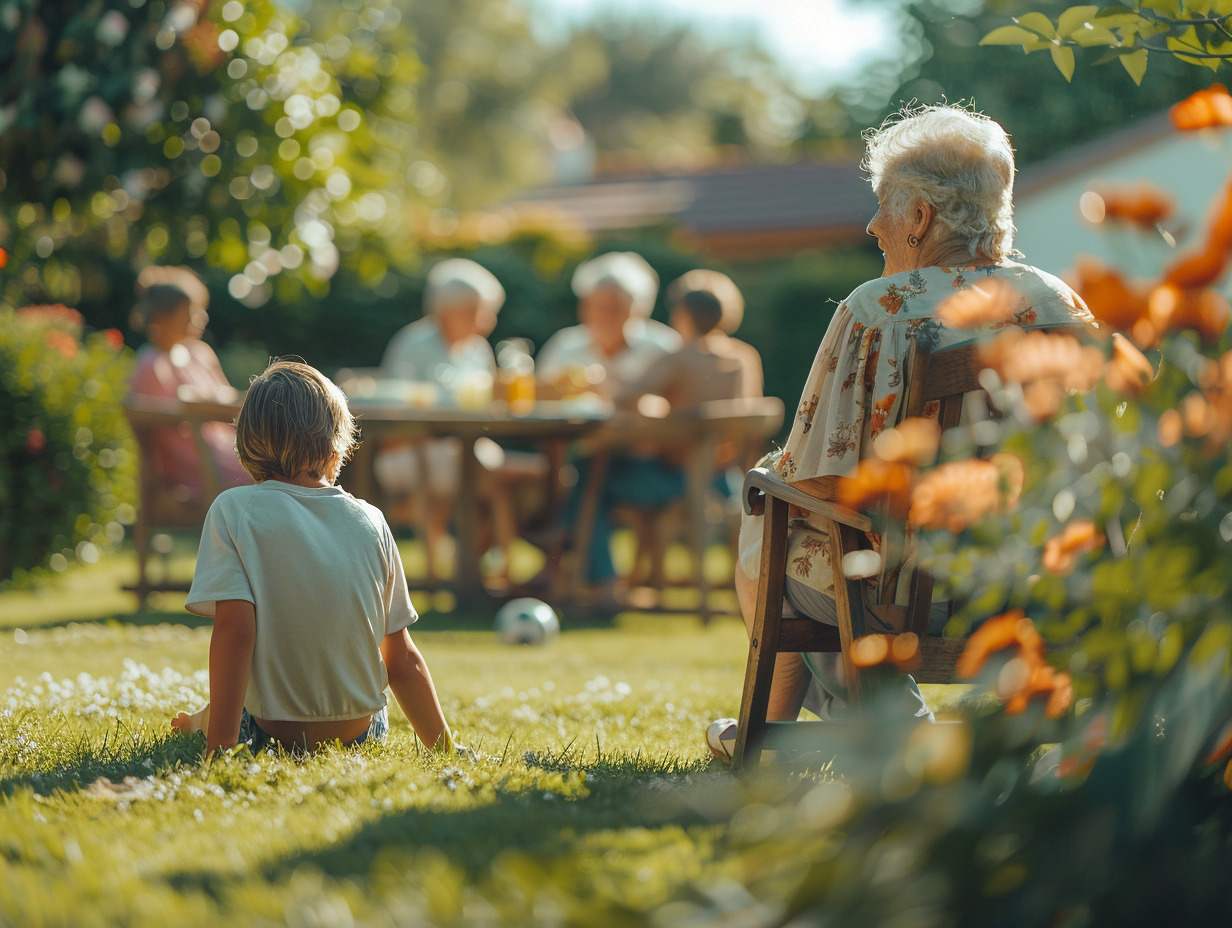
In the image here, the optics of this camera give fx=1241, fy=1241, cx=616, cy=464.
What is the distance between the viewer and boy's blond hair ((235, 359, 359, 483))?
273 cm

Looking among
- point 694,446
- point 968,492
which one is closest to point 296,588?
point 968,492

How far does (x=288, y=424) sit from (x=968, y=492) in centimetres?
160

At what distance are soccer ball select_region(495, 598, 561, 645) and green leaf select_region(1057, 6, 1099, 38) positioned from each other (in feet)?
12.8

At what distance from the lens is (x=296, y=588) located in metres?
2.68

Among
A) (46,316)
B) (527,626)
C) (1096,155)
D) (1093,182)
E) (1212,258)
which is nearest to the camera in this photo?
(1212,258)

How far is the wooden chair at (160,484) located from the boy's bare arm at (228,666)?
3787mm

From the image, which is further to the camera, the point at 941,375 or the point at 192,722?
the point at 192,722

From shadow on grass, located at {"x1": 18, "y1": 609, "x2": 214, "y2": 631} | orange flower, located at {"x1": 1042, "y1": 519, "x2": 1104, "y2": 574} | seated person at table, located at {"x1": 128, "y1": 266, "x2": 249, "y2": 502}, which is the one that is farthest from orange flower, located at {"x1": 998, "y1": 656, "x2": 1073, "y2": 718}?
seated person at table, located at {"x1": 128, "y1": 266, "x2": 249, "y2": 502}

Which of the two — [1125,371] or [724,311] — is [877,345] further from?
[724,311]

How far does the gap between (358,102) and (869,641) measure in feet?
23.7

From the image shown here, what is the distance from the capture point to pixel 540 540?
24.0 feet

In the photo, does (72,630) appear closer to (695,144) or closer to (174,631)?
(174,631)

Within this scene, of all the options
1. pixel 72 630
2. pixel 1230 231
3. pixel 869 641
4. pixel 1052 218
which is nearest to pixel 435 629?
pixel 72 630

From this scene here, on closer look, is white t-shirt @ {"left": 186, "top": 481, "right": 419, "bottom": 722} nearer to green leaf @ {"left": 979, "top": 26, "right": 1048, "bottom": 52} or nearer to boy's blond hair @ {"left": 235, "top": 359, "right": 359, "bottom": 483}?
boy's blond hair @ {"left": 235, "top": 359, "right": 359, "bottom": 483}
